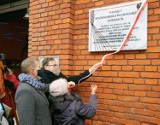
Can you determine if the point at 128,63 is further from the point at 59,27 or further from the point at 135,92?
the point at 59,27

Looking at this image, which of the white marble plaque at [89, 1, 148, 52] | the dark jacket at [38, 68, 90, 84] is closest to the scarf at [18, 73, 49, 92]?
the dark jacket at [38, 68, 90, 84]

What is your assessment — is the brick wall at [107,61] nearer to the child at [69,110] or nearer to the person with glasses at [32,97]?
the child at [69,110]

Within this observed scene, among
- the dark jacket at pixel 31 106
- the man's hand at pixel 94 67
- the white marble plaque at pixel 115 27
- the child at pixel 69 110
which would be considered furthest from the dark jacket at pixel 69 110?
the white marble plaque at pixel 115 27

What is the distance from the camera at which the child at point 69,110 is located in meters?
2.82

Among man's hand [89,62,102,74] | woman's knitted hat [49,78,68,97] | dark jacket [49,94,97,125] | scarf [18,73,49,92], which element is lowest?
dark jacket [49,94,97,125]

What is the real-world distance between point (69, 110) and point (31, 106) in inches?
16.5

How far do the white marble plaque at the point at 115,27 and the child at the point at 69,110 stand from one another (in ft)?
2.87

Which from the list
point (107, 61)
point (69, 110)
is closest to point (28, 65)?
point (69, 110)

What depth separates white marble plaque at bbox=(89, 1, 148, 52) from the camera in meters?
3.10

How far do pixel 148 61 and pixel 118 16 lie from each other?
2.25 feet

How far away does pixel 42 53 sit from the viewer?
13.1 feet

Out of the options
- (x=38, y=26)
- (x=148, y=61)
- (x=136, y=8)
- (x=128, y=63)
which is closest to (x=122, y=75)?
(x=128, y=63)

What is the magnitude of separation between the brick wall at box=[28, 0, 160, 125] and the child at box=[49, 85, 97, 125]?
529 mm

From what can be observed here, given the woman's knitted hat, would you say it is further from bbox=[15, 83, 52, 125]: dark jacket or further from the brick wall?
the brick wall
